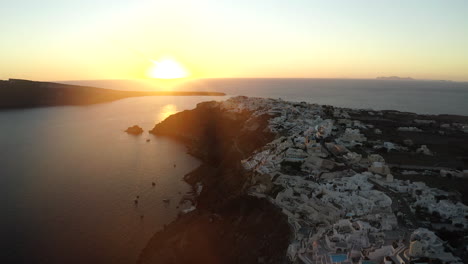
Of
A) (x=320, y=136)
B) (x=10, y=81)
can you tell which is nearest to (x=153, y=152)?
(x=320, y=136)

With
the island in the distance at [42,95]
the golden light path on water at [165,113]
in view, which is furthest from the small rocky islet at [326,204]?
the island in the distance at [42,95]

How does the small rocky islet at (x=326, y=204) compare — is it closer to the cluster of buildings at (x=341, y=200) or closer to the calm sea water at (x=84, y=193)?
the cluster of buildings at (x=341, y=200)

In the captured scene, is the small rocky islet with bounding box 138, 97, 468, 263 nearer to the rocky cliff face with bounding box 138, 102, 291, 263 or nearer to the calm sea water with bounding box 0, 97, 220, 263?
the rocky cliff face with bounding box 138, 102, 291, 263

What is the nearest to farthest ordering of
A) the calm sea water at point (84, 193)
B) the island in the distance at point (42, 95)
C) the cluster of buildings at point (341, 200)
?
the cluster of buildings at point (341, 200) → the calm sea water at point (84, 193) → the island in the distance at point (42, 95)

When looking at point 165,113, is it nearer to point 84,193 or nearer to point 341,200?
point 84,193

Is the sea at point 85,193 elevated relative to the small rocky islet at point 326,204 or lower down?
lower down

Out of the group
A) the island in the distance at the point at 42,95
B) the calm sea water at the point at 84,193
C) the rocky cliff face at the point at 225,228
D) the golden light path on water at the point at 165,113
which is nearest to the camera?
the rocky cliff face at the point at 225,228

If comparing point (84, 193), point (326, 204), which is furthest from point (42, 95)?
point (326, 204)
